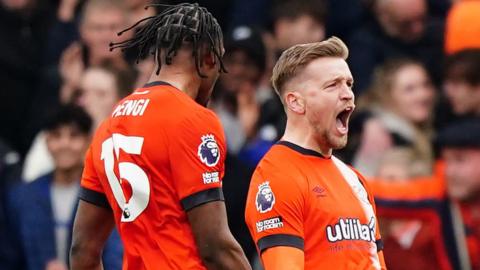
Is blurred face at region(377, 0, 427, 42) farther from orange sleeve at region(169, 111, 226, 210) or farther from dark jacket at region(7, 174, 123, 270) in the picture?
orange sleeve at region(169, 111, 226, 210)

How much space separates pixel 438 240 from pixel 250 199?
123 inches

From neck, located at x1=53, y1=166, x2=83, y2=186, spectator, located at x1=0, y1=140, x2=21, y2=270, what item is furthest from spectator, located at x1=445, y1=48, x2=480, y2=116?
spectator, located at x1=0, y1=140, x2=21, y2=270

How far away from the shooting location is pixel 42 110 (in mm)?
12062

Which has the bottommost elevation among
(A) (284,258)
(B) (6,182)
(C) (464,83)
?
(B) (6,182)

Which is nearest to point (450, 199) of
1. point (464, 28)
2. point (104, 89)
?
point (464, 28)

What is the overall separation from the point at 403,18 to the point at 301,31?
2.68 ft

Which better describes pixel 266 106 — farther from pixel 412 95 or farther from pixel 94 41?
pixel 94 41

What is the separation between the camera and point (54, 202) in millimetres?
→ 10578

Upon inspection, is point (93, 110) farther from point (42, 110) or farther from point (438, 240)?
point (438, 240)

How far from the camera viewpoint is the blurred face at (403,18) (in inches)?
464

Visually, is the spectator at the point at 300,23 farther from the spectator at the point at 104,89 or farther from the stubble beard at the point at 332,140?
the stubble beard at the point at 332,140

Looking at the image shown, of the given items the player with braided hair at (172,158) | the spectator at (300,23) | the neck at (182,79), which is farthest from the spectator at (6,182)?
the neck at (182,79)

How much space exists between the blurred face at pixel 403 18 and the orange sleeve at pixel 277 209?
5.10 meters

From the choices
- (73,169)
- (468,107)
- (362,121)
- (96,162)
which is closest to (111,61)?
(73,169)
